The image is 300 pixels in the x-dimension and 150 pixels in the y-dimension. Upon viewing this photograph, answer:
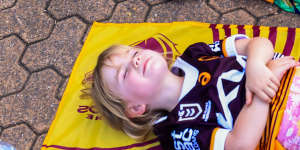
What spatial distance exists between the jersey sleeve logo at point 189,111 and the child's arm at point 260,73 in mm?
265

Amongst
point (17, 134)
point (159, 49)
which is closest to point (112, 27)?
point (159, 49)

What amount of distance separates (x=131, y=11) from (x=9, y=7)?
1110mm

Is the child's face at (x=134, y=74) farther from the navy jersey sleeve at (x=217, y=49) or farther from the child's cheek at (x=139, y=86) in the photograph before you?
the navy jersey sleeve at (x=217, y=49)

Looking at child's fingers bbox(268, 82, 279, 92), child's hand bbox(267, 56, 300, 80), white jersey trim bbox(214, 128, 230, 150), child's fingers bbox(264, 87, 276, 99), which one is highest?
child's hand bbox(267, 56, 300, 80)

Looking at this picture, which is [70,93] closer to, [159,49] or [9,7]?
[159,49]

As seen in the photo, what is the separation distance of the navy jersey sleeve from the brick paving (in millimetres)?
608

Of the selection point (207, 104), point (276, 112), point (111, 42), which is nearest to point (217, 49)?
point (207, 104)

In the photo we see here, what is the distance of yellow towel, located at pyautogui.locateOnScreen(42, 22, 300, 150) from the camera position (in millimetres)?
2053

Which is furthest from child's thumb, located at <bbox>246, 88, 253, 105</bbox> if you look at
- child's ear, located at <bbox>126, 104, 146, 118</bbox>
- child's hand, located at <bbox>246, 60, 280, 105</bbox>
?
child's ear, located at <bbox>126, 104, 146, 118</bbox>

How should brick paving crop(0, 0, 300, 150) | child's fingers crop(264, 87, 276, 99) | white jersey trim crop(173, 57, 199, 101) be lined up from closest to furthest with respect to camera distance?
child's fingers crop(264, 87, 276, 99)
white jersey trim crop(173, 57, 199, 101)
brick paving crop(0, 0, 300, 150)

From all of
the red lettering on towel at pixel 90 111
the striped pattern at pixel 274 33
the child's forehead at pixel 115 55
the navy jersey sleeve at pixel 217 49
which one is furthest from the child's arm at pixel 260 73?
the red lettering on towel at pixel 90 111

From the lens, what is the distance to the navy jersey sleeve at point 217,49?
1816 mm

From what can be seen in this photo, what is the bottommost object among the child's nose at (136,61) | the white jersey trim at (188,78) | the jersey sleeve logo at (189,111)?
the jersey sleeve logo at (189,111)

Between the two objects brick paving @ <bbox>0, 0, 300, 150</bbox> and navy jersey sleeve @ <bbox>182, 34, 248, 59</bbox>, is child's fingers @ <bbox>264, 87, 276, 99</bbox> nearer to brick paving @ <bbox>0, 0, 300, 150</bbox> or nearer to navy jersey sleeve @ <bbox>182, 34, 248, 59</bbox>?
navy jersey sleeve @ <bbox>182, 34, 248, 59</bbox>
